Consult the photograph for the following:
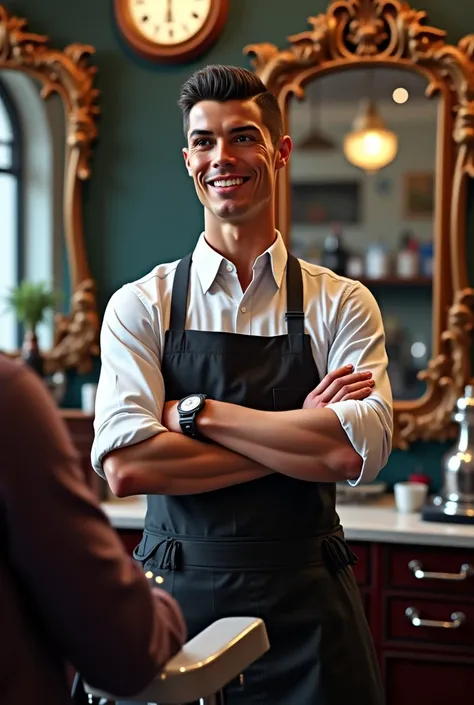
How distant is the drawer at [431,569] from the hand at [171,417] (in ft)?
4.38

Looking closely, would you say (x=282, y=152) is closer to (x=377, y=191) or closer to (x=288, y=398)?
(x=288, y=398)

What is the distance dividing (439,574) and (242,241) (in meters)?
1.44

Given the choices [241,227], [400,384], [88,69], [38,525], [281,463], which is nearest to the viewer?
[38,525]

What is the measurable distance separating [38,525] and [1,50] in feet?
11.1

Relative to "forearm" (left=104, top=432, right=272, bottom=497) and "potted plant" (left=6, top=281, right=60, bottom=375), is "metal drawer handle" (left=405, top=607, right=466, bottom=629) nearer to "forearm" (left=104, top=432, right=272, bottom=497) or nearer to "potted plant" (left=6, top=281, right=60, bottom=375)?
"forearm" (left=104, top=432, right=272, bottom=497)

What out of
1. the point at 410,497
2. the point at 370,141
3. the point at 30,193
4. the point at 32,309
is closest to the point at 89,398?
the point at 32,309

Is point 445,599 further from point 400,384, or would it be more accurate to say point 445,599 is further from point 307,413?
point 307,413

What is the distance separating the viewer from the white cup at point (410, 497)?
11.4ft

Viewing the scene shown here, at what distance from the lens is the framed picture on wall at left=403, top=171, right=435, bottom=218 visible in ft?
12.2

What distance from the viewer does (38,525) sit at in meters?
1.04

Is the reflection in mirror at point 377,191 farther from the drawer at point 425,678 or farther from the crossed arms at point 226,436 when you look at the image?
the crossed arms at point 226,436

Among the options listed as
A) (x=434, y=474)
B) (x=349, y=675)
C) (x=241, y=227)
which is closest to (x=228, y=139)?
(x=241, y=227)

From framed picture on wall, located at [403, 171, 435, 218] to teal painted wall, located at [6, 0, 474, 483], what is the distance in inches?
31.3

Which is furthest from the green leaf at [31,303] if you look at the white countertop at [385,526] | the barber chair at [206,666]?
the barber chair at [206,666]
